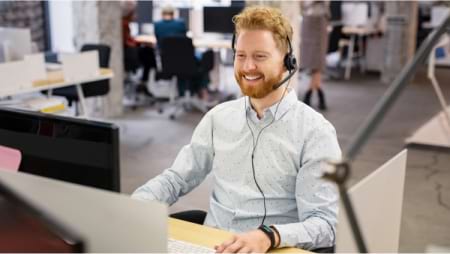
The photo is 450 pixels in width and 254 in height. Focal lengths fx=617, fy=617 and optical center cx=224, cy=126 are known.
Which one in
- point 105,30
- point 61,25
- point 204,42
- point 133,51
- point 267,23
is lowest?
point 133,51

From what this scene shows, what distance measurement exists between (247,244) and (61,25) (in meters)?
8.04

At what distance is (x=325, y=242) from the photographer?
5.75 feet

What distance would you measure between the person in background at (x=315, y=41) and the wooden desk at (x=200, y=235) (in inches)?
211

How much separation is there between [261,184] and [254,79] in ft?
1.06

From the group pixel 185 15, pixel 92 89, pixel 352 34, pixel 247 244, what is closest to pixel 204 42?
pixel 185 15

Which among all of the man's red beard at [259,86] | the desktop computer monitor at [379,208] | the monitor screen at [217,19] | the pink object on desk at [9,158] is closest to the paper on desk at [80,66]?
the monitor screen at [217,19]

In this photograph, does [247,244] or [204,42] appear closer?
[247,244]

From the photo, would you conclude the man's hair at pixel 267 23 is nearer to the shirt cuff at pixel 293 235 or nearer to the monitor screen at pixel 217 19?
the shirt cuff at pixel 293 235

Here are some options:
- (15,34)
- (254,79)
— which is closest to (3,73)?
(15,34)

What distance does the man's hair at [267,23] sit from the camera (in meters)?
1.87

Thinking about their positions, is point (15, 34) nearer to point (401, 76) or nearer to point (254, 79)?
point (254, 79)

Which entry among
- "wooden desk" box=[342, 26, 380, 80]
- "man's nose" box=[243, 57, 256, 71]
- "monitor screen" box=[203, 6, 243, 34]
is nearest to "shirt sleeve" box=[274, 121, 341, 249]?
"man's nose" box=[243, 57, 256, 71]

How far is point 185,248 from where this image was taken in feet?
5.19

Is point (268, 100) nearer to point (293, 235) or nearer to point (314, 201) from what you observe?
point (314, 201)
